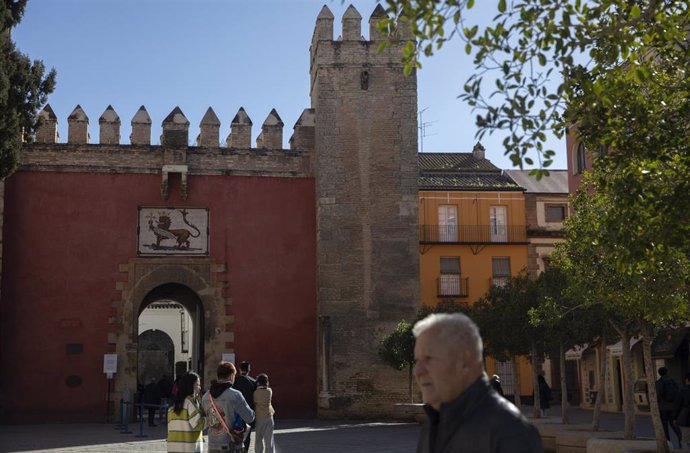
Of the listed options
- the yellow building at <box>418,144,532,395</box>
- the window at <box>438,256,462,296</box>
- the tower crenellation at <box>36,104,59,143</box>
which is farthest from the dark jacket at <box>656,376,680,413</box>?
the window at <box>438,256,462,296</box>

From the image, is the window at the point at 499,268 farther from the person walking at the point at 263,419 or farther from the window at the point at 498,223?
the person walking at the point at 263,419

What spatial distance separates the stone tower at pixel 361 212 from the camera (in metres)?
24.6

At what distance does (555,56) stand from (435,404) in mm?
5591

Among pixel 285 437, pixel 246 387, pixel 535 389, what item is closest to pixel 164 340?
pixel 285 437

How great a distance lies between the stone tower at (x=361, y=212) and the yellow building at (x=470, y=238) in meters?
10.8

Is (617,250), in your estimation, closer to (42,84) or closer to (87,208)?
(42,84)

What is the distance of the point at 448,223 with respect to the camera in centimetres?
3741

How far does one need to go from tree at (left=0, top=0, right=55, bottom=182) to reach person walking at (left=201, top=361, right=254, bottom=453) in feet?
36.0

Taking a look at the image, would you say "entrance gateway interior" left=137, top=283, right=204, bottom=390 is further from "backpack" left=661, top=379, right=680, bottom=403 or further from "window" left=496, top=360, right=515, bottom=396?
"backpack" left=661, top=379, right=680, bottom=403

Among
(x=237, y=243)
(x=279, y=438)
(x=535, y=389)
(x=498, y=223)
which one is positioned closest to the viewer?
(x=279, y=438)

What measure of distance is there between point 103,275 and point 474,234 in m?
17.0

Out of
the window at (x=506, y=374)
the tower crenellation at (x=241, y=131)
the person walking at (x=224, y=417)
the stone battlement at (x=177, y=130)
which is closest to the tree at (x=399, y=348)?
the stone battlement at (x=177, y=130)

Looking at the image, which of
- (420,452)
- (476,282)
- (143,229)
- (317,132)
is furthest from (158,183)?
(420,452)

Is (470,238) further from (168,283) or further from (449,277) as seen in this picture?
(168,283)
